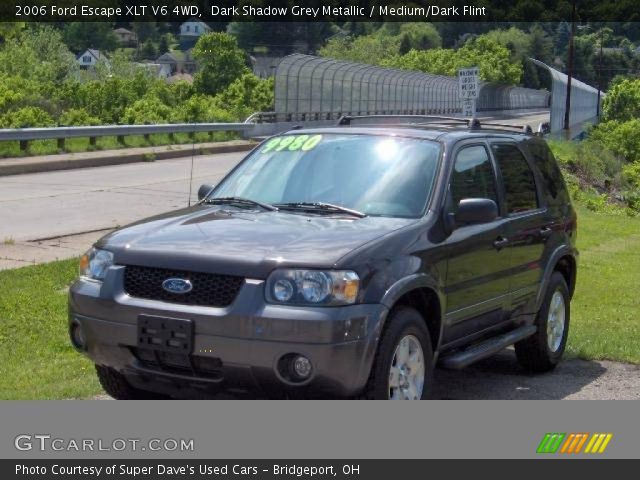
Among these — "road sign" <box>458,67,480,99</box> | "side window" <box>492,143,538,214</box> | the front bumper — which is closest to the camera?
the front bumper

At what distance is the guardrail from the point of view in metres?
24.8

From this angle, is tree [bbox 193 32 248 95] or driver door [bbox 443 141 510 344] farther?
tree [bbox 193 32 248 95]

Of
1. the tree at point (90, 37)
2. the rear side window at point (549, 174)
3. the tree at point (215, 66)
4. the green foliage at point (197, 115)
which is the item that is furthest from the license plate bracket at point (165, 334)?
the tree at point (90, 37)

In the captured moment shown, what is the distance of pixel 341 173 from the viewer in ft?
22.3

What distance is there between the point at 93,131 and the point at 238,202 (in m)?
21.8

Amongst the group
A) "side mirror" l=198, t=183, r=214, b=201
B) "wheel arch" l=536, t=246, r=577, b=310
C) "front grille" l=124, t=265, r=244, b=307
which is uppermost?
"side mirror" l=198, t=183, r=214, b=201

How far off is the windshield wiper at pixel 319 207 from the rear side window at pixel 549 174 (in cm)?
228

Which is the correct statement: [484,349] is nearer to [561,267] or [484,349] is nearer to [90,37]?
[561,267]

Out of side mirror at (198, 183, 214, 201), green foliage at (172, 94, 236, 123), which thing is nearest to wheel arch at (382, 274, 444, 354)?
side mirror at (198, 183, 214, 201)

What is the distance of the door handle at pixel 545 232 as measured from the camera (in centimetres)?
781

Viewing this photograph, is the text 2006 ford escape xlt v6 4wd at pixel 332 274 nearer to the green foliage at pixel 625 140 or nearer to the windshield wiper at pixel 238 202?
the windshield wiper at pixel 238 202

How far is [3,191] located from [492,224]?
47.3 ft

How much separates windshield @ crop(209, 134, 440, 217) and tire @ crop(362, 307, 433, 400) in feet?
2.64

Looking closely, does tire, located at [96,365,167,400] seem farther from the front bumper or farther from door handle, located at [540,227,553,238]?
door handle, located at [540,227,553,238]
